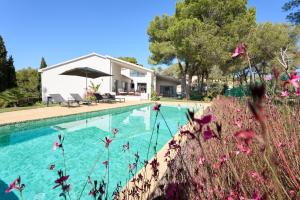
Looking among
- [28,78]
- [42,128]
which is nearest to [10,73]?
[28,78]

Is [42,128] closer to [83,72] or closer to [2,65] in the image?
[83,72]

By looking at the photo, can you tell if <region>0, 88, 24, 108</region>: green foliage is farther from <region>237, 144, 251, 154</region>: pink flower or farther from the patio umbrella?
<region>237, 144, 251, 154</region>: pink flower

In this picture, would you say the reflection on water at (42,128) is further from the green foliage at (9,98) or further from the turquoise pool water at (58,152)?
the green foliage at (9,98)

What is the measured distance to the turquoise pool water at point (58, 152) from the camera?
16.6 ft

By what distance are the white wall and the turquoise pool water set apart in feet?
41.8

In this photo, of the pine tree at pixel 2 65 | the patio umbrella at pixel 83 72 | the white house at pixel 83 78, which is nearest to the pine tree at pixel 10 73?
the pine tree at pixel 2 65

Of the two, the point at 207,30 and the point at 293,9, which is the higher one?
the point at 207,30

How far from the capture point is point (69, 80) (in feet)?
81.8

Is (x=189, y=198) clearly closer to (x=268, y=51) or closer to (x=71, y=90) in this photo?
(x=71, y=90)

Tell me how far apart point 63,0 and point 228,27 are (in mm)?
19458

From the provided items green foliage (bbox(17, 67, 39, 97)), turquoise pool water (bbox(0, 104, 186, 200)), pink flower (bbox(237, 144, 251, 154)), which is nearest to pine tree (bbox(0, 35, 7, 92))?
green foliage (bbox(17, 67, 39, 97))

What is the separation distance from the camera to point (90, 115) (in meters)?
14.4

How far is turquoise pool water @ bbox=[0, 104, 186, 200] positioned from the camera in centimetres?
506

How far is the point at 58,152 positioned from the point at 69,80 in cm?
1908
